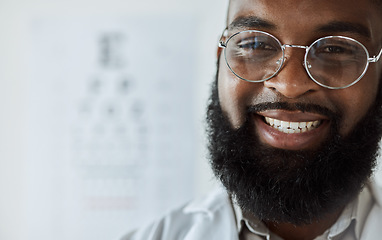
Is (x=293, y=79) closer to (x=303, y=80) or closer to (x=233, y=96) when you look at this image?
(x=303, y=80)

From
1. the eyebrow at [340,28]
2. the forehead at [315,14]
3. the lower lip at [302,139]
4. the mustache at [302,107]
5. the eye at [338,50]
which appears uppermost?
the forehead at [315,14]

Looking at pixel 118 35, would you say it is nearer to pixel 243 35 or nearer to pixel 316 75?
pixel 243 35

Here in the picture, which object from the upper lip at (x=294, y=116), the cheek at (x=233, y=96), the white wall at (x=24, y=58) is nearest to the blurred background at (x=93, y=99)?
the white wall at (x=24, y=58)

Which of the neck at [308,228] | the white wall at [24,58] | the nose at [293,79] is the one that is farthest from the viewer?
the white wall at [24,58]

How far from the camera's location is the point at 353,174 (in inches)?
41.0

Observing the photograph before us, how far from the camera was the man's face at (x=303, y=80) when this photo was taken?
97cm

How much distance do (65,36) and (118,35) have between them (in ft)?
0.77

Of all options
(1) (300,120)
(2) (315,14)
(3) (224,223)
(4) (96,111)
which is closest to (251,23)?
(2) (315,14)

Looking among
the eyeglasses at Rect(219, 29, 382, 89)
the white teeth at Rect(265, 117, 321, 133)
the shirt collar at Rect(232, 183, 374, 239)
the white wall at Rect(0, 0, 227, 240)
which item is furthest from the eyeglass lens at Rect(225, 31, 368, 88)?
the white wall at Rect(0, 0, 227, 240)

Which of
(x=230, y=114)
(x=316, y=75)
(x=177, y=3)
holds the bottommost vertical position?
(x=230, y=114)

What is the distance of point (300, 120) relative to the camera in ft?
3.29

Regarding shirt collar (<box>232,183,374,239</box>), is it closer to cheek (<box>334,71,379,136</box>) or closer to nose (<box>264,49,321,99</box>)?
cheek (<box>334,71,379,136</box>)

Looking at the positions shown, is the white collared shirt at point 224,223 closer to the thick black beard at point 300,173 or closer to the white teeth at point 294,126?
the thick black beard at point 300,173

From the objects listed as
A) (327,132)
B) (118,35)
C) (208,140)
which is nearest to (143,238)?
(208,140)
